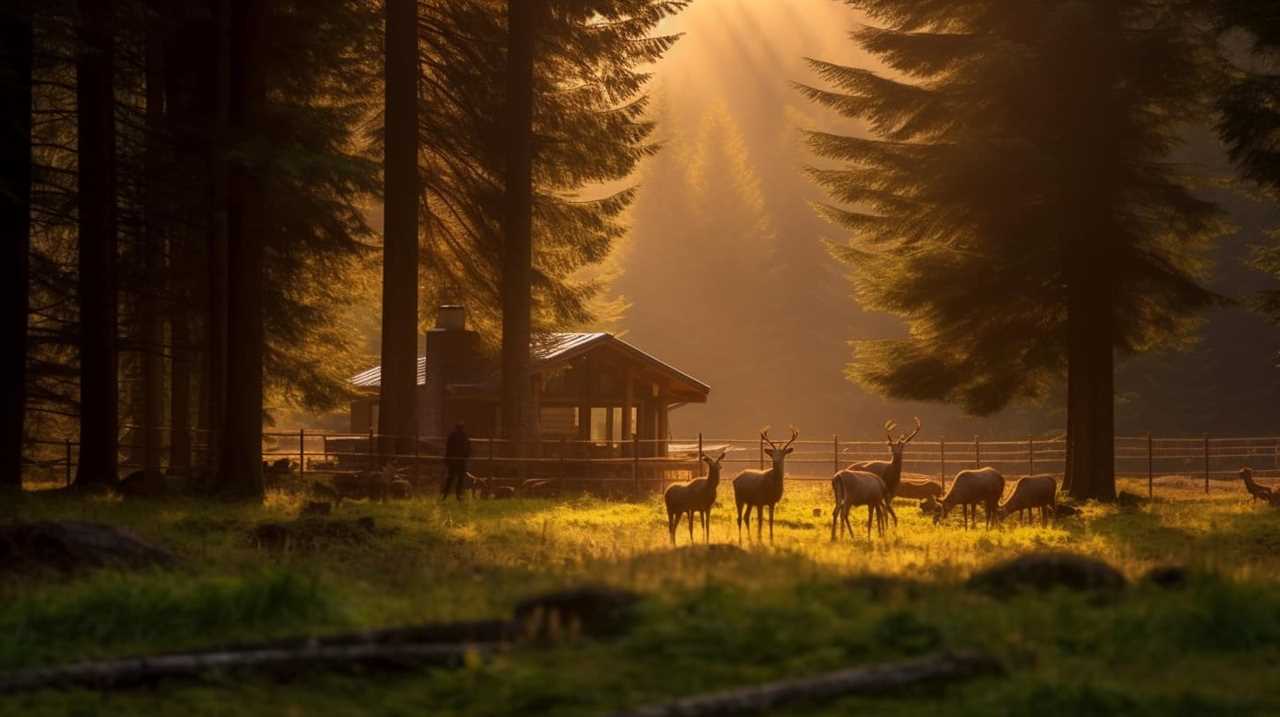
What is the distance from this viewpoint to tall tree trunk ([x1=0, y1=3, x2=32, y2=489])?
2439 centimetres

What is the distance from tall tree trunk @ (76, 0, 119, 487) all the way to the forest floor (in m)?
10.4

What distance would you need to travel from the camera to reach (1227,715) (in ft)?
24.9

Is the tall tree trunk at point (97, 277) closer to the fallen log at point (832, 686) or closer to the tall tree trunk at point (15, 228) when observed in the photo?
the tall tree trunk at point (15, 228)

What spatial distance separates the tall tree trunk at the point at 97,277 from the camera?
24.9 m

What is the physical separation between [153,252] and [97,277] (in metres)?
3.06

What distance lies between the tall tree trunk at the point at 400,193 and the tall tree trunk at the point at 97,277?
653 centimetres

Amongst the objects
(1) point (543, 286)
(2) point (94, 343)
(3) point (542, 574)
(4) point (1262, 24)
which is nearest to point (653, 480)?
(1) point (543, 286)

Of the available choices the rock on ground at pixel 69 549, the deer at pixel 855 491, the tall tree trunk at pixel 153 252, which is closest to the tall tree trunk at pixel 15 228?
the tall tree trunk at pixel 153 252

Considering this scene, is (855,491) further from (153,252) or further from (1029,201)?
(153,252)

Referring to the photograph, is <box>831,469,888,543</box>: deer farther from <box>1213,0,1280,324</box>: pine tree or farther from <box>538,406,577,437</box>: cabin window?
<box>538,406,577,437</box>: cabin window

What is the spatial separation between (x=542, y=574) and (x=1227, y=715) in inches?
259

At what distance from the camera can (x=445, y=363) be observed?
41031mm

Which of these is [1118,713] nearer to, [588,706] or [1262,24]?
[588,706]

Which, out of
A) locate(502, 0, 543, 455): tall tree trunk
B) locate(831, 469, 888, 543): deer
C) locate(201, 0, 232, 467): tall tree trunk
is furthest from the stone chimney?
locate(831, 469, 888, 543): deer
